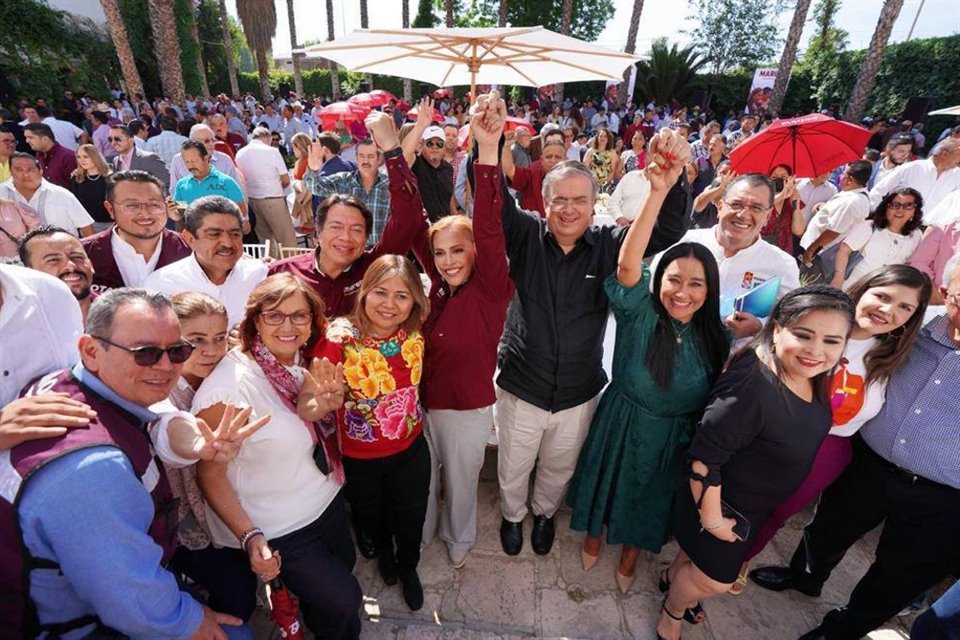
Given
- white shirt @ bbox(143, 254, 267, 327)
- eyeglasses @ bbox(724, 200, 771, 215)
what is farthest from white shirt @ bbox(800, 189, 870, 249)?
white shirt @ bbox(143, 254, 267, 327)

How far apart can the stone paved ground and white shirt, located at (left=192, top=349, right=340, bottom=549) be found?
0.84 m

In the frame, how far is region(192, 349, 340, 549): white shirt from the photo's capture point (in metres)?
1.89

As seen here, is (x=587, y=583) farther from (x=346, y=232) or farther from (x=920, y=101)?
(x=920, y=101)

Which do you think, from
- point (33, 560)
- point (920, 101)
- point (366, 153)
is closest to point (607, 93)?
point (920, 101)

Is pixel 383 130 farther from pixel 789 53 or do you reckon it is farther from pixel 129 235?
pixel 789 53

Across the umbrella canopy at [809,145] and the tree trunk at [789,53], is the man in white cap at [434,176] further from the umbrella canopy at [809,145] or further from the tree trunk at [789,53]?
the tree trunk at [789,53]

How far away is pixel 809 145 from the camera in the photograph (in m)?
4.17

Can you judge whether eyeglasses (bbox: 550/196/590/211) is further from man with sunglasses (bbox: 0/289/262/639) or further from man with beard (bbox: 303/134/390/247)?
man with beard (bbox: 303/134/390/247)

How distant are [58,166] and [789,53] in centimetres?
1981

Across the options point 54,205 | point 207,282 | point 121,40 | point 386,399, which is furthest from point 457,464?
point 121,40

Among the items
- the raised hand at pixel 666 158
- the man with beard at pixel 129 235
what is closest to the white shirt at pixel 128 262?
the man with beard at pixel 129 235

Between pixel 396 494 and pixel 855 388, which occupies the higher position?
pixel 855 388

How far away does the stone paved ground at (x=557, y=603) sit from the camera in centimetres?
245

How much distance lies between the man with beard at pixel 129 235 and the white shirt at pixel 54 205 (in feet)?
5.47
